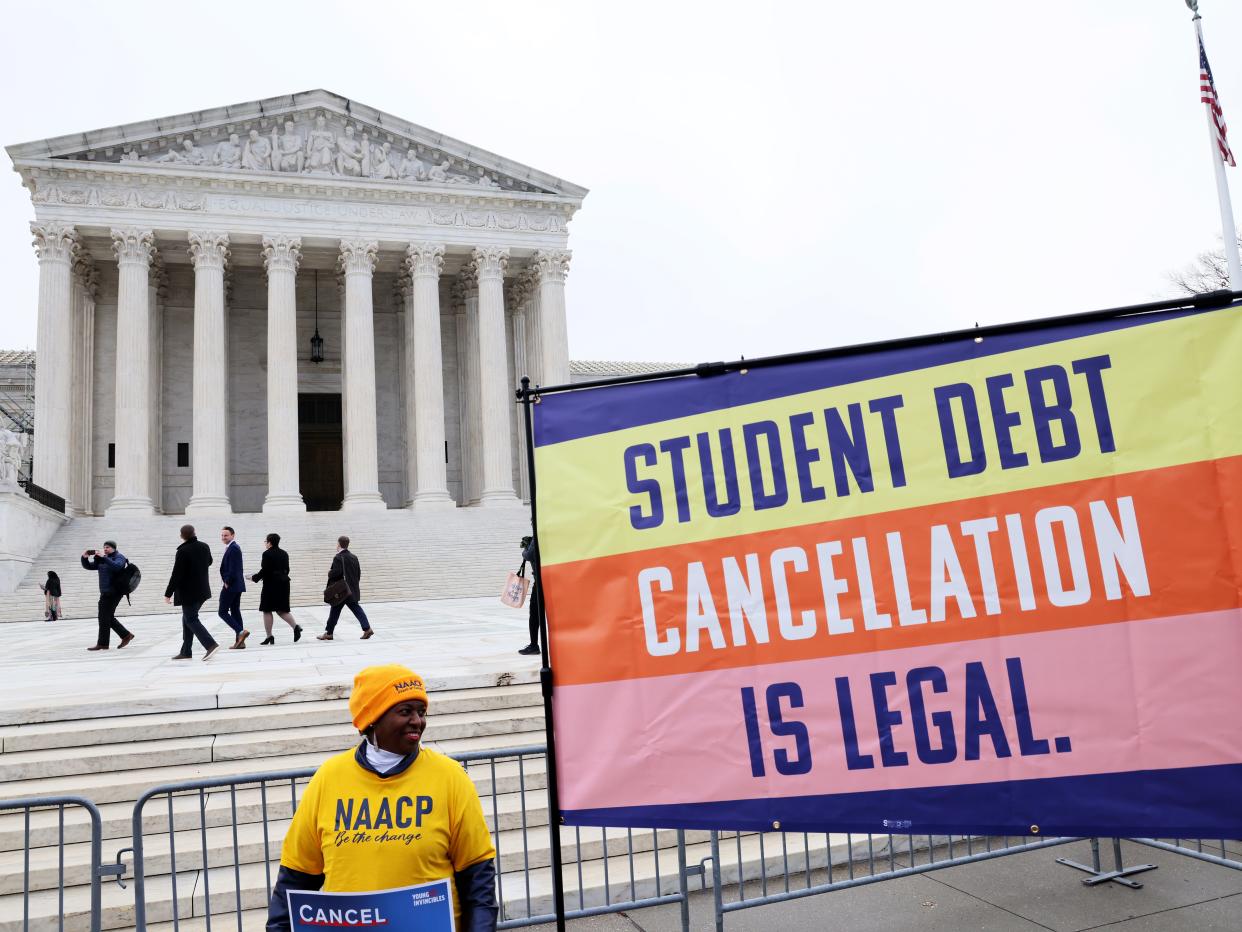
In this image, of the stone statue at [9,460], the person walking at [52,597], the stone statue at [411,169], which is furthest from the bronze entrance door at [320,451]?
the person walking at [52,597]

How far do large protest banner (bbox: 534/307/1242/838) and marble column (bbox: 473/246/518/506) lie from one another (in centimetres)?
3131

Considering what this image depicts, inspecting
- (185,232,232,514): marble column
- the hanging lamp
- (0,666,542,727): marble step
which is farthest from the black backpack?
the hanging lamp

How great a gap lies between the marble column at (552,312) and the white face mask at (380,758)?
33094 mm

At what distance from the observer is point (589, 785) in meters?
2.84

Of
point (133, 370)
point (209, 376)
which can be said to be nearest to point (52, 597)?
point (209, 376)

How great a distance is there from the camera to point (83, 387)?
1309 inches

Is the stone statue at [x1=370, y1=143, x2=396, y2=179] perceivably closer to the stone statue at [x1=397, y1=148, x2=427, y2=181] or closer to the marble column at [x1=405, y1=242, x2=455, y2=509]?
the stone statue at [x1=397, y1=148, x2=427, y2=181]

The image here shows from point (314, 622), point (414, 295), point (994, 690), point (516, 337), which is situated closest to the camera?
point (994, 690)

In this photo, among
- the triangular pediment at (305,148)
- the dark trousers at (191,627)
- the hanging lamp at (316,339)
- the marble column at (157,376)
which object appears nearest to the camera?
the dark trousers at (191,627)

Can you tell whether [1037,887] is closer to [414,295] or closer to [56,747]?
[56,747]

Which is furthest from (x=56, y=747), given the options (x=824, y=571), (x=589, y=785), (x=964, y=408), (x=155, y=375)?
(x=155, y=375)

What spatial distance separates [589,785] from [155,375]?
123 feet

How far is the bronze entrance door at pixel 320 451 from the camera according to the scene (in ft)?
127

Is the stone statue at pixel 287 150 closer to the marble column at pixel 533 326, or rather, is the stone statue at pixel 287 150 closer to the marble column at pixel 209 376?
the marble column at pixel 209 376
